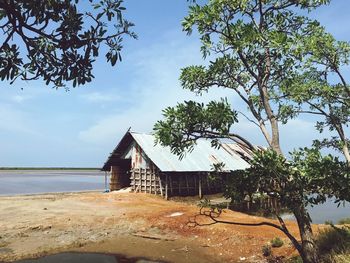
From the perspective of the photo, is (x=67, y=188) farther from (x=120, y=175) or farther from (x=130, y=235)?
(x=130, y=235)

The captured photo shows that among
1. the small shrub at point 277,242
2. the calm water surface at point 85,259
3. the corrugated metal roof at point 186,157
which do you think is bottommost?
the calm water surface at point 85,259

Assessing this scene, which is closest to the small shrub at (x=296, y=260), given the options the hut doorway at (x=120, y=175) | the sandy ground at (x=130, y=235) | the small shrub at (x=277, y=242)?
the sandy ground at (x=130, y=235)

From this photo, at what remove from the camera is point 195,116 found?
9.65 meters

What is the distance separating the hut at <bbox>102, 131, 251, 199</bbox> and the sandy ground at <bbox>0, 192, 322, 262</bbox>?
6719 mm

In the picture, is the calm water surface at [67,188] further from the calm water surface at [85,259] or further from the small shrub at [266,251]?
the calm water surface at [85,259]

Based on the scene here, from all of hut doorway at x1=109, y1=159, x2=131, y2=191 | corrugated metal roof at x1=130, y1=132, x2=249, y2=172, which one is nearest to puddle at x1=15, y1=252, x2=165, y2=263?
corrugated metal roof at x1=130, y1=132, x2=249, y2=172

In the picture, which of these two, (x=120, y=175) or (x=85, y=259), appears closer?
(x=85, y=259)

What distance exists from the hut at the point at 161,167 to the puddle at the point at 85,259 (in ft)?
50.3

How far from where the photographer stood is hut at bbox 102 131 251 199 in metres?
32.0

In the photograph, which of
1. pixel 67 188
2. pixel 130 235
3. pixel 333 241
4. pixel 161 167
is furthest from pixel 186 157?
pixel 67 188

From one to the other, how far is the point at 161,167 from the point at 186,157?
4430mm

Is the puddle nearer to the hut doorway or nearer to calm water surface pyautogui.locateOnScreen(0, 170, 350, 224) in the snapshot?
calm water surface pyautogui.locateOnScreen(0, 170, 350, 224)

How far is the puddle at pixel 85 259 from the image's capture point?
565 inches

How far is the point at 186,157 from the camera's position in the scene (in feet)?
114
